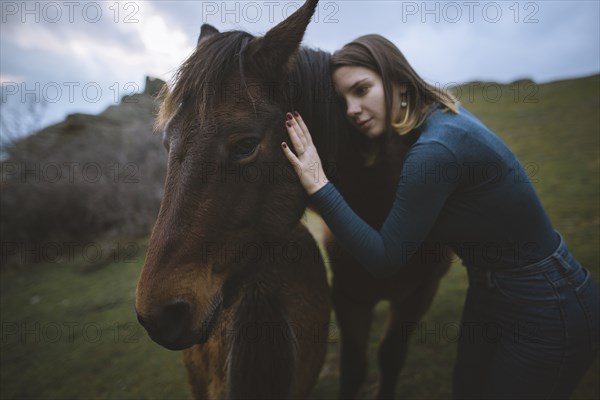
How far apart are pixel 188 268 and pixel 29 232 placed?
10301mm

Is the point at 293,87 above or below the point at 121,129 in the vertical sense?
above

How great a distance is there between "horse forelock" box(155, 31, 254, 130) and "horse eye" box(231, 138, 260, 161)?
162 mm

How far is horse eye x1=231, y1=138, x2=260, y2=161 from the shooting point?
1.39 metres

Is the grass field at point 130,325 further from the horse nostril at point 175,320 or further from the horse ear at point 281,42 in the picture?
the horse ear at point 281,42

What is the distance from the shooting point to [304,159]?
5.00 feet

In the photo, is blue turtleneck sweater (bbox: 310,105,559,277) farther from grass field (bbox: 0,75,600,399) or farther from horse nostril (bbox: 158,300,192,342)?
grass field (bbox: 0,75,600,399)

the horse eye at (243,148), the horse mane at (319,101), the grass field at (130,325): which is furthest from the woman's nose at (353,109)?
the grass field at (130,325)

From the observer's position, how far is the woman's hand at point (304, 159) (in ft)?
4.95

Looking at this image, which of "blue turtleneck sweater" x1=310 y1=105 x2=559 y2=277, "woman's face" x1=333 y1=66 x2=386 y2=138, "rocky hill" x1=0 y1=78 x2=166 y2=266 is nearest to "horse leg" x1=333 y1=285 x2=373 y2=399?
"blue turtleneck sweater" x1=310 y1=105 x2=559 y2=277

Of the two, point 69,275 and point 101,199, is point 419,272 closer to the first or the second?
point 69,275

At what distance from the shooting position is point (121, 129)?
38.3ft

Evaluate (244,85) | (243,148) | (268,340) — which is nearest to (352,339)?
(268,340)

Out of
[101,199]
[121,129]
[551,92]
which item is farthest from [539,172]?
[121,129]

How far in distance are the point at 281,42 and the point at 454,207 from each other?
112 centimetres
